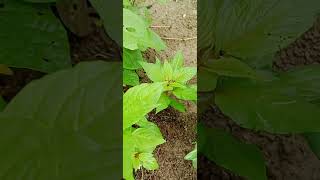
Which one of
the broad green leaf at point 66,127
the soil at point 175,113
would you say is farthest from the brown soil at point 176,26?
the broad green leaf at point 66,127

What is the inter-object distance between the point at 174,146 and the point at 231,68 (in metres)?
0.30

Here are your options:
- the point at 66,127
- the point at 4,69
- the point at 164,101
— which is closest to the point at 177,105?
the point at 164,101

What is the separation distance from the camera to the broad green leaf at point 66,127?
1.69 feet

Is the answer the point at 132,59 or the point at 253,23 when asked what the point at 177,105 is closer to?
the point at 132,59

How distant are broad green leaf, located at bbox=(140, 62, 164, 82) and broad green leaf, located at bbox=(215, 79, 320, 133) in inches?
6.7

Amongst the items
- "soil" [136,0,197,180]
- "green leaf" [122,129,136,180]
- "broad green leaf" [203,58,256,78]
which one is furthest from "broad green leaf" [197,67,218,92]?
"soil" [136,0,197,180]

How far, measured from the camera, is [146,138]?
34.6 inches

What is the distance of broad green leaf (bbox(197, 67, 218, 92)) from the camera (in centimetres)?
79

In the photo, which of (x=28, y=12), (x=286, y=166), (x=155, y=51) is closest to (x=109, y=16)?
(x=28, y=12)

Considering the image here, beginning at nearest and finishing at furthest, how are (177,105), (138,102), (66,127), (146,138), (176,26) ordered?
1. (66,127)
2. (138,102)
3. (146,138)
4. (177,105)
5. (176,26)

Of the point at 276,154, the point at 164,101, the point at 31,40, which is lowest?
the point at 276,154

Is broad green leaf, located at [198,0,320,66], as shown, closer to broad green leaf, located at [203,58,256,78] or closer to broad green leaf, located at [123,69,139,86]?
broad green leaf, located at [203,58,256,78]

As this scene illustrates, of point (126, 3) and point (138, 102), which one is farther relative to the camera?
point (126, 3)

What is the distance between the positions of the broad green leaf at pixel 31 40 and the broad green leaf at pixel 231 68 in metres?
0.19
